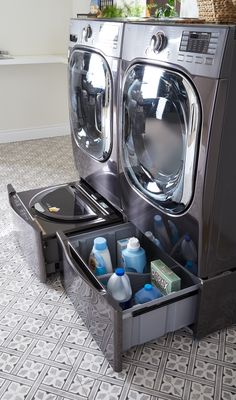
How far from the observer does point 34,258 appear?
192cm

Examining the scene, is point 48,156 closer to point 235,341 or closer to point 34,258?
point 34,258

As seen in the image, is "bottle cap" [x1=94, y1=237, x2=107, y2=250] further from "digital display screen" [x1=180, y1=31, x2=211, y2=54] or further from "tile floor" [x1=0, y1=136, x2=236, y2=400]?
"digital display screen" [x1=180, y1=31, x2=211, y2=54]

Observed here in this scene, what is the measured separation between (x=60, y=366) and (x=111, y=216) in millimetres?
782

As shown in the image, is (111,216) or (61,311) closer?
(61,311)

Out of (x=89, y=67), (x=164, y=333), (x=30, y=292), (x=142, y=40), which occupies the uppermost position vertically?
(x=142, y=40)

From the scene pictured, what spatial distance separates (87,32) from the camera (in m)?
1.89

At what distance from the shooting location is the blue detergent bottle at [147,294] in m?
1.53

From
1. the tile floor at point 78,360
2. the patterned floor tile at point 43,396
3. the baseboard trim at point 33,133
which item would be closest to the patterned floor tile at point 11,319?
the tile floor at point 78,360

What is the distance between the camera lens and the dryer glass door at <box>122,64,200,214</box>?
130 centimetres

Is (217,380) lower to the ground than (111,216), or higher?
lower

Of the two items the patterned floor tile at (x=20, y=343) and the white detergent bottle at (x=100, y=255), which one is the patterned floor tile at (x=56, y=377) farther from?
the white detergent bottle at (x=100, y=255)

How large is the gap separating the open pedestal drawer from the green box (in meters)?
0.04

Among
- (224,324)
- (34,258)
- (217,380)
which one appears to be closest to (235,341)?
(224,324)

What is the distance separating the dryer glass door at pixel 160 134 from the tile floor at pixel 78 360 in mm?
612
